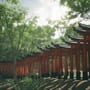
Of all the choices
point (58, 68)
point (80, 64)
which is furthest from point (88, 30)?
point (58, 68)

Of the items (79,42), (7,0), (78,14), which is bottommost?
(79,42)

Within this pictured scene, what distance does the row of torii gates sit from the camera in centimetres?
2453

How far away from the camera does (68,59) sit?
3127cm

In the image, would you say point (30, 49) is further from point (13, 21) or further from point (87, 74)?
point (87, 74)

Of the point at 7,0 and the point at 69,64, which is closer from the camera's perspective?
the point at 69,64

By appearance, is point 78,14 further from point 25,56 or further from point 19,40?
point 25,56

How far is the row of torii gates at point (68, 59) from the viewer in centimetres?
2453

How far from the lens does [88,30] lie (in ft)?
71.5

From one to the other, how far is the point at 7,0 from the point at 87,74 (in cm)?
1768

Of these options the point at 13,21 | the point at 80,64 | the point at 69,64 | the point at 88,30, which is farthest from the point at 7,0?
the point at 88,30

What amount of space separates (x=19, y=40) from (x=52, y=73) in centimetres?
589

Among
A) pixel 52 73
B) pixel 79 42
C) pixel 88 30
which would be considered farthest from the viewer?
pixel 52 73

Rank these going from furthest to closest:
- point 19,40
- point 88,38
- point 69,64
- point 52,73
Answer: point 19,40
point 52,73
point 69,64
point 88,38

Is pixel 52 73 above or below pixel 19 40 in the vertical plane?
below
